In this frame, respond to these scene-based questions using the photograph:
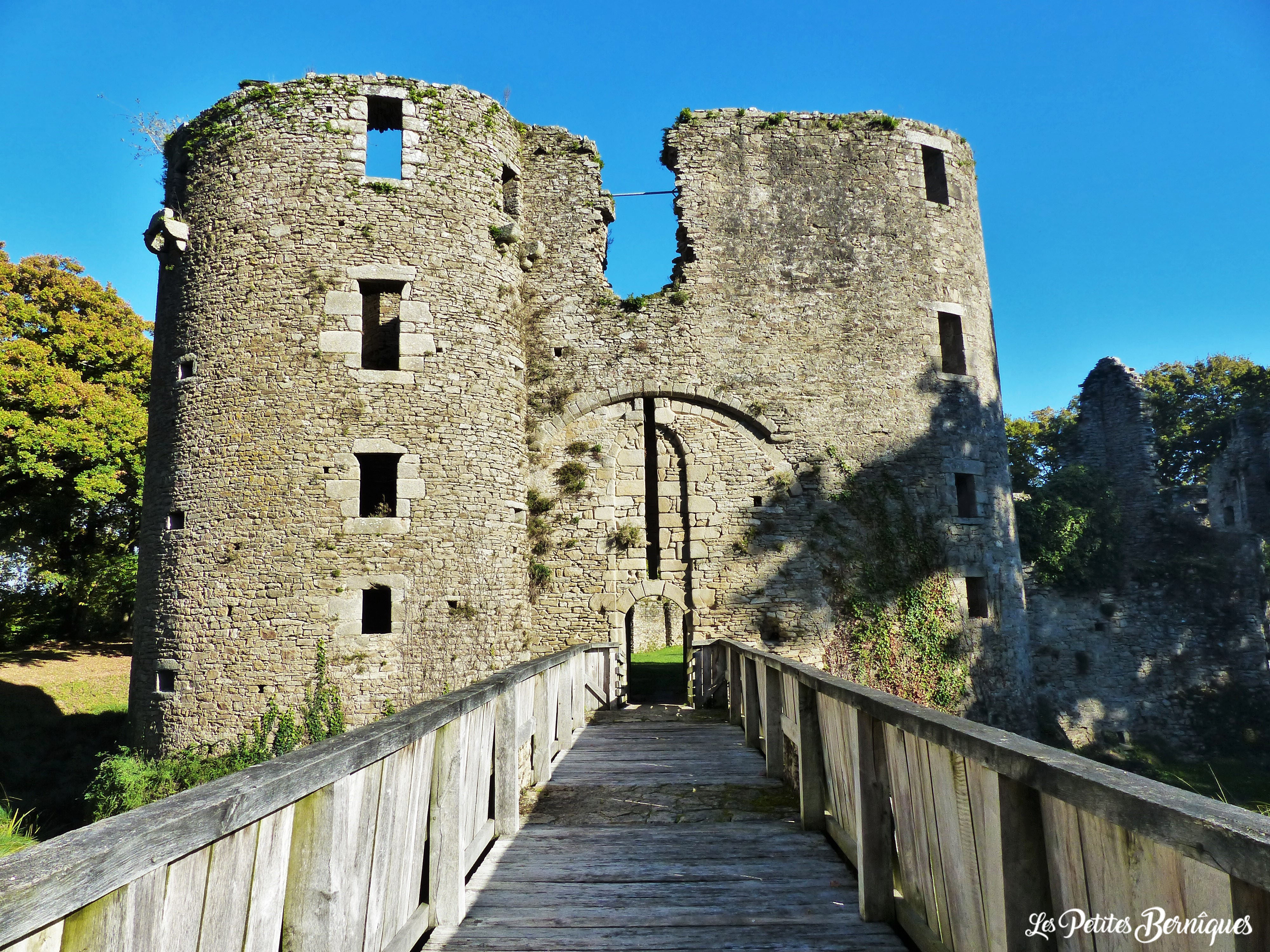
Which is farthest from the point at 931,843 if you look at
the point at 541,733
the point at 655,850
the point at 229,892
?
the point at 541,733

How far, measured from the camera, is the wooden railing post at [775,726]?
5328 millimetres

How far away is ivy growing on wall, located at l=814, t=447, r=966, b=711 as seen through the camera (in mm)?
12406

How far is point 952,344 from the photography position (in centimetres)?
1423

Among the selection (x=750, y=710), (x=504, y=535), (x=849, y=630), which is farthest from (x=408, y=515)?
(x=849, y=630)

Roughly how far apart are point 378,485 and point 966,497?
420 inches

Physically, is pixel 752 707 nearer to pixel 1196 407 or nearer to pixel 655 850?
pixel 655 850

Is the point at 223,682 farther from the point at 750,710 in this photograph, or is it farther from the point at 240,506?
the point at 750,710

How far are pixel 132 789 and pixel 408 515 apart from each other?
5216mm

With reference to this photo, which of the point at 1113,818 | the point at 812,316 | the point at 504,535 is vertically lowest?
the point at 1113,818

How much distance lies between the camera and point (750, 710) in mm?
6707

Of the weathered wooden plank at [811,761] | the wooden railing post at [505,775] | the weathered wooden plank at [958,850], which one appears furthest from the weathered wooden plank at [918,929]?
the wooden railing post at [505,775]

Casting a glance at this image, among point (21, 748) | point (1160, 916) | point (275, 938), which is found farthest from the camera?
point (21, 748)

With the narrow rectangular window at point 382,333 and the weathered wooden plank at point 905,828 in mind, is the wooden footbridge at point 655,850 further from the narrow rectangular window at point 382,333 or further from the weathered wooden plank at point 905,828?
the narrow rectangular window at point 382,333

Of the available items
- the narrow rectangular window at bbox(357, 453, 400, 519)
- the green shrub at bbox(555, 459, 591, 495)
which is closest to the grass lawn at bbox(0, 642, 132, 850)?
the narrow rectangular window at bbox(357, 453, 400, 519)
